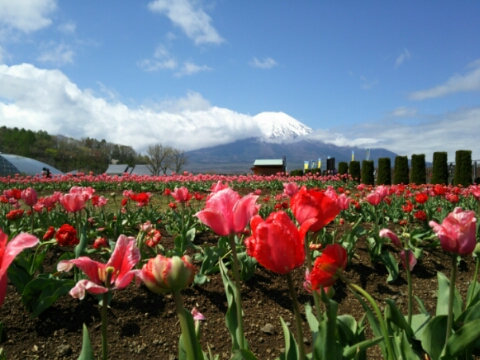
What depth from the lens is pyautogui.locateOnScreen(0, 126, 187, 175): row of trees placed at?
76.2 metres

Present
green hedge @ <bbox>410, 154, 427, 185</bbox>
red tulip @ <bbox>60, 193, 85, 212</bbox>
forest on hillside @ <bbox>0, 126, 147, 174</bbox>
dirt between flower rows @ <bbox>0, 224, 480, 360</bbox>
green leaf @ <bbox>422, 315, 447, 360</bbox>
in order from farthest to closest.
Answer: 1. forest on hillside @ <bbox>0, 126, 147, 174</bbox>
2. green hedge @ <bbox>410, 154, 427, 185</bbox>
3. red tulip @ <bbox>60, 193, 85, 212</bbox>
4. dirt between flower rows @ <bbox>0, 224, 480, 360</bbox>
5. green leaf @ <bbox>422, 315, 447, 360</bbox>

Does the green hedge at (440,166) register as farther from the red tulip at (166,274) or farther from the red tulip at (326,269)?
the red tulip at (166,274)

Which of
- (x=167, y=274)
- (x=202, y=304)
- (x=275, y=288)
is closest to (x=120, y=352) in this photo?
(x=202, y=304)

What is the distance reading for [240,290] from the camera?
2668 millimetres

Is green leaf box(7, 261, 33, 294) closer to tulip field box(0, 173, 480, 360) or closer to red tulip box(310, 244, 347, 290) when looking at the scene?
tulip field box(0, 173, 480, 360)

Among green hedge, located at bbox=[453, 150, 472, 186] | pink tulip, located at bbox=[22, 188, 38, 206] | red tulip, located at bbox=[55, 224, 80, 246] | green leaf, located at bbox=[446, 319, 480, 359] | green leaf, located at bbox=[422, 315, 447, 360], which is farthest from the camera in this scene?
green hedge, located at bbox=[453, 150, 472, 186]

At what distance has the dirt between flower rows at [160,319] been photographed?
210 cm

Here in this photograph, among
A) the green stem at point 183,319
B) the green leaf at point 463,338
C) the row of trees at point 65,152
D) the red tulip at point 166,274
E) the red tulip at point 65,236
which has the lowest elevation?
the green leaf at point 463,338

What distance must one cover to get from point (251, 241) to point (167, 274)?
0.23 metres

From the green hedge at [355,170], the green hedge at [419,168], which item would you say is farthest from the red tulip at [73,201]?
the green hedge at [355,170]

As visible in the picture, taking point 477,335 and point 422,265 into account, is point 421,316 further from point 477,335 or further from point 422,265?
point 422,265

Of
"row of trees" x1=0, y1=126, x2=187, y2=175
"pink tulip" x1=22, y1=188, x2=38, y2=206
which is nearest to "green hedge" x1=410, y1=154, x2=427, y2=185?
"pink tulip" x1=22, y1=188, x2=38, y2=206

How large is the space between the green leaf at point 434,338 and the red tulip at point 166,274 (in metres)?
1.12

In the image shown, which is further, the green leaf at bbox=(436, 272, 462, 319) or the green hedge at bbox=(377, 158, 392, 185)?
the green hedge at bbox=(377, 158, 392, 185)
